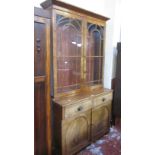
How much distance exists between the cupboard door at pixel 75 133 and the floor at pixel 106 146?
100mm

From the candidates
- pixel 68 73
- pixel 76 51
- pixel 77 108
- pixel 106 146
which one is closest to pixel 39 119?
pixel 77 108

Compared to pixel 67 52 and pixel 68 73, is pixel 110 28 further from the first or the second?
pixel 68 73

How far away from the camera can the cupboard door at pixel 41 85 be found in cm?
142

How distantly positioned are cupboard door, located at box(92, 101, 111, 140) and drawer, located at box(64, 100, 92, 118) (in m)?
0.18

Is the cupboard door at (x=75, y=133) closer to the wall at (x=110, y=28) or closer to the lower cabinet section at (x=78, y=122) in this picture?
the lower cabinet section at (x=78, y=122)

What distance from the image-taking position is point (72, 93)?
2027 millimetres

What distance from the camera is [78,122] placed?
1932 millimetres

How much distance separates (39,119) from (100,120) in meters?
1.11

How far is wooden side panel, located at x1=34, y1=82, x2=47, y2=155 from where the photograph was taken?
1465mm

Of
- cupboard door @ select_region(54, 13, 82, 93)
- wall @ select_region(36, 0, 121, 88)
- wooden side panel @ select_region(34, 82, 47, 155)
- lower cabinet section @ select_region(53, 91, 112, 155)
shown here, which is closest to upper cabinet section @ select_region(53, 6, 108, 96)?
cupboard door @ select_region(54, 13, 82, 93)

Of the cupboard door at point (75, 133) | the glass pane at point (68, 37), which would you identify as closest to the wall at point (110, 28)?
the glass pane at point (68, 37)
